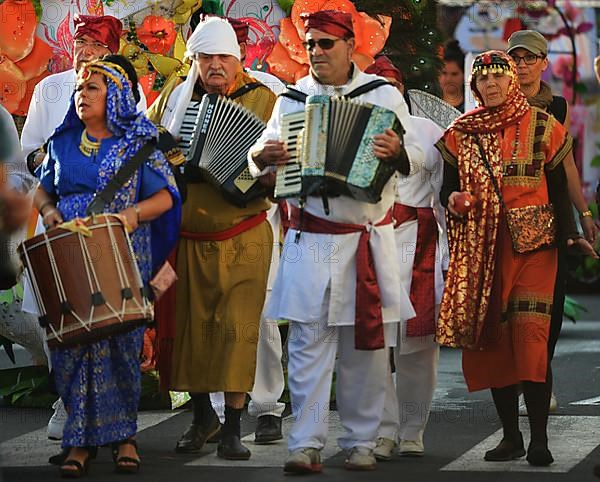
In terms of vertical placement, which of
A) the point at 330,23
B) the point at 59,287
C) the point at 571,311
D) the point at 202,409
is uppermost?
the point at 330,23

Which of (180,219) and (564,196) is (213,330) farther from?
(564,196)

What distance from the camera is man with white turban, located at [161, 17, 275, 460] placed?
29.1ft

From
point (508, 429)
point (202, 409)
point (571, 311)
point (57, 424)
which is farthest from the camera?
point (571, 311)

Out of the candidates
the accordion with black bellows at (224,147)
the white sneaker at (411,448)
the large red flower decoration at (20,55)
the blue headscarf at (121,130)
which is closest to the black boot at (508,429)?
the white sneaker at (411,448)

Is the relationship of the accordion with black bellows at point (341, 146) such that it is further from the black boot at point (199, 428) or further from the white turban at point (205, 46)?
the black boot at point (199, 428)

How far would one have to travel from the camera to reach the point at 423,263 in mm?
9062

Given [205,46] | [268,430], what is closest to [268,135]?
[205,46]

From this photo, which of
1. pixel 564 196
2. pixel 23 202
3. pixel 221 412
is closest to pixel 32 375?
pixel 221 412

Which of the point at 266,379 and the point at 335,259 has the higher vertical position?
the point at 335,259

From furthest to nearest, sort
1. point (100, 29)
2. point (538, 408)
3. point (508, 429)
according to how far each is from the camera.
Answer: point (100, 29)
point (508, 429)
point (538, 408)

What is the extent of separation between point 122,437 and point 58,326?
683 millimetres

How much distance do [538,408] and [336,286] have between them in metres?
1.19

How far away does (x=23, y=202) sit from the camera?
6512mm

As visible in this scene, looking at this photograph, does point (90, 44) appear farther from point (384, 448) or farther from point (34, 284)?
point (384, 448)
